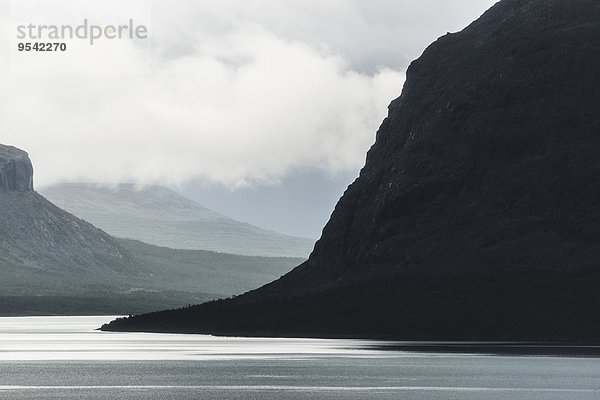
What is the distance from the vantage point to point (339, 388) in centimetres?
13975

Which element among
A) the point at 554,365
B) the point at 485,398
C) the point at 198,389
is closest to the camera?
the point at 485,398

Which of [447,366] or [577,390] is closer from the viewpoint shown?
[577,390]

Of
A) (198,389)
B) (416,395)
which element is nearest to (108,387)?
(198,389)

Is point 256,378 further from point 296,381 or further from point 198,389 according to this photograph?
point 198,389

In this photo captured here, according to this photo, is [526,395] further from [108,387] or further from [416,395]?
[108,387]

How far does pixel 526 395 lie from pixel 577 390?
273 inches

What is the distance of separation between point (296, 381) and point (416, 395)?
23690 millimetres

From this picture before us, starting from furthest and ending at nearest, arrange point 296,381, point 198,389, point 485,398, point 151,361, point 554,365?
point 151,361 → point 554,365 → point 296,381 → point 198,389 → point 485,398

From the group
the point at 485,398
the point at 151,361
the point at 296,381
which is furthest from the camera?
the point at 151,361

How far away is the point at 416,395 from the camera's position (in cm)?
13038

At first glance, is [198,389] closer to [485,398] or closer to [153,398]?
[153,398]

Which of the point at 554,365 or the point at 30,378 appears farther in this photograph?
the point at 554,365

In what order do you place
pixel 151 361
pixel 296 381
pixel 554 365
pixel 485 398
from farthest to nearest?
pixel 151 361, pixel 554 365, pixel 296 381, pixel 485 398

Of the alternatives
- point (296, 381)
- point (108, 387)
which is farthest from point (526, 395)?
point (108, 387)
